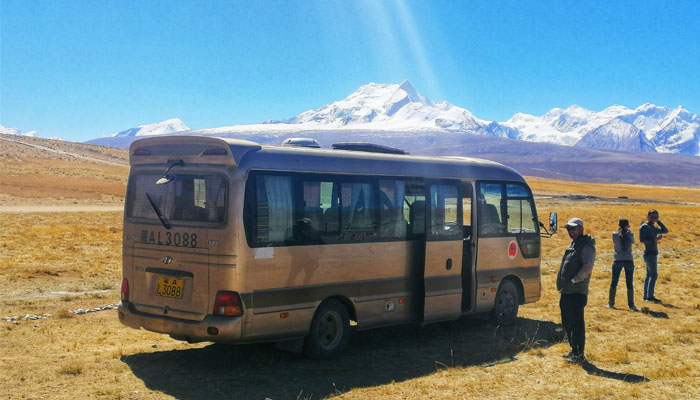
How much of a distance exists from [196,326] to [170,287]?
76cm

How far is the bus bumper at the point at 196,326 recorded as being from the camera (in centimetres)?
915

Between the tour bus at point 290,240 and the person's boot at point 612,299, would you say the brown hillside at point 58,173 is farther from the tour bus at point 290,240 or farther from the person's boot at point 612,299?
the tour bus at point 290,240

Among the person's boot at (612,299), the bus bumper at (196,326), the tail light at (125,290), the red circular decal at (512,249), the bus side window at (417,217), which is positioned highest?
A: the bus side window at (417,217)

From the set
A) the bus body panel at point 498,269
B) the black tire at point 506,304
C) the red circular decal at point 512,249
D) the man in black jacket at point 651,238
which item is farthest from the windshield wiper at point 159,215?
the man in black jacket at point 651,238

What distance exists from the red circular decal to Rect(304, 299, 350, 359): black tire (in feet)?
13.7

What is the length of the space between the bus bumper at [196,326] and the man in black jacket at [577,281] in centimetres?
494

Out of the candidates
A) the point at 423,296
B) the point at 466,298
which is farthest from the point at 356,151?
the point at 466,298

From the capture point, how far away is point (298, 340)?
1026cm

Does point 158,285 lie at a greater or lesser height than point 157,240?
lesser

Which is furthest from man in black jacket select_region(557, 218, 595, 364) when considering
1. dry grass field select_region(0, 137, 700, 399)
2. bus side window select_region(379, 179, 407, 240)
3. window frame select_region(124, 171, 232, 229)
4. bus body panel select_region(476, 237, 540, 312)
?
window frame select_region(124, 171, 232, 229)

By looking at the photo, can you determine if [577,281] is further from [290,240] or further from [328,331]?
[290,240]

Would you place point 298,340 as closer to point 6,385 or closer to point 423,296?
point 423,296

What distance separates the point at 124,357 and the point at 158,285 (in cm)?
130

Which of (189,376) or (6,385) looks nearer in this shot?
(6,385)
